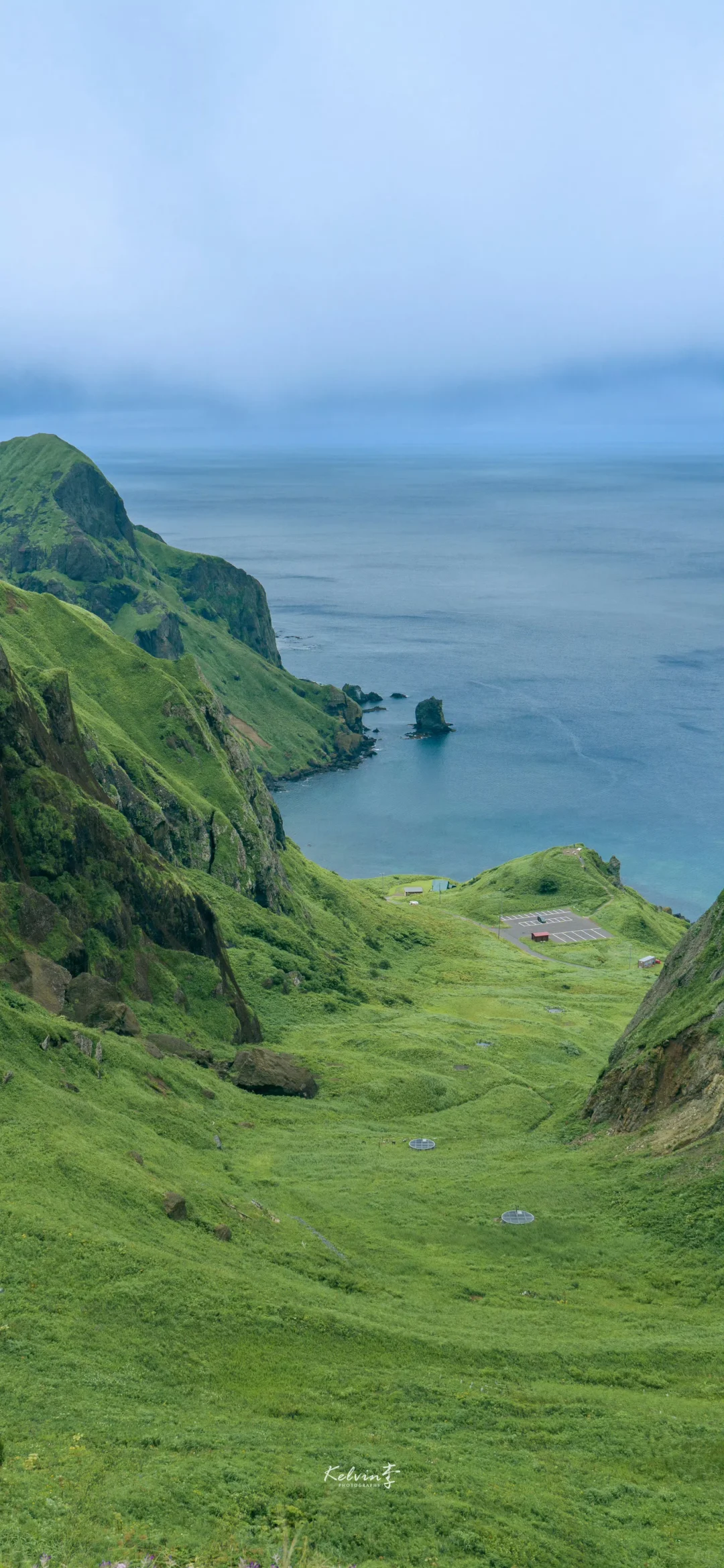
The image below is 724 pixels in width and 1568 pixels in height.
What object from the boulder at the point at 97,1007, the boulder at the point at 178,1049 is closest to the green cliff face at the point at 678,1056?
the boulder at the point at 178,1049

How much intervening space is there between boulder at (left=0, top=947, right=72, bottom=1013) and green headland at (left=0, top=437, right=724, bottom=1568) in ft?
1.11

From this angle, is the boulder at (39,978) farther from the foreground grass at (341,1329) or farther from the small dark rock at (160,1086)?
the small dark rock at (160,1086)

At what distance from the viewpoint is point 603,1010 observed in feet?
484

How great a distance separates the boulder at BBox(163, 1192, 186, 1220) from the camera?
57.6 meters

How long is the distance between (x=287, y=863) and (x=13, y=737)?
8021 centimetres

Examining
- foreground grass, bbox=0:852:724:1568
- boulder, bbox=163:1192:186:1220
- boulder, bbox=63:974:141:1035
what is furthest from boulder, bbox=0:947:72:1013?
boulder, bbox=163:1192:186:1220

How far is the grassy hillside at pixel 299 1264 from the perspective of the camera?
122 ft

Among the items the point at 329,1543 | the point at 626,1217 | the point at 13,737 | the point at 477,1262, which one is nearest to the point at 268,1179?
the point at 477,1262

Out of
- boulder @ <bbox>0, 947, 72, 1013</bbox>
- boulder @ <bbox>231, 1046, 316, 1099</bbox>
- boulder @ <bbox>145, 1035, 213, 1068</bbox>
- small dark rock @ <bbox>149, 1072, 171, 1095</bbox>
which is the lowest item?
boulder @ <bbox>231, 1046, 316, 1099</bbox>

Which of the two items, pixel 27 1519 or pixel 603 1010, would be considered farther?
pixel 603 1010

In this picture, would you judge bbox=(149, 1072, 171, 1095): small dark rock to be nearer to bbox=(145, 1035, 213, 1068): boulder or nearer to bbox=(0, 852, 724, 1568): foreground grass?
bbox=(0, 852, 724, 1568): foreground grass

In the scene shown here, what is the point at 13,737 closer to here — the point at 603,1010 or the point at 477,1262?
the point at 477,1262

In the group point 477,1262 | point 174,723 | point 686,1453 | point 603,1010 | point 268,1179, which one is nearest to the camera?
point 686,1453

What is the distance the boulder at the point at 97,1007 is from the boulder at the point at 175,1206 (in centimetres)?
2441
